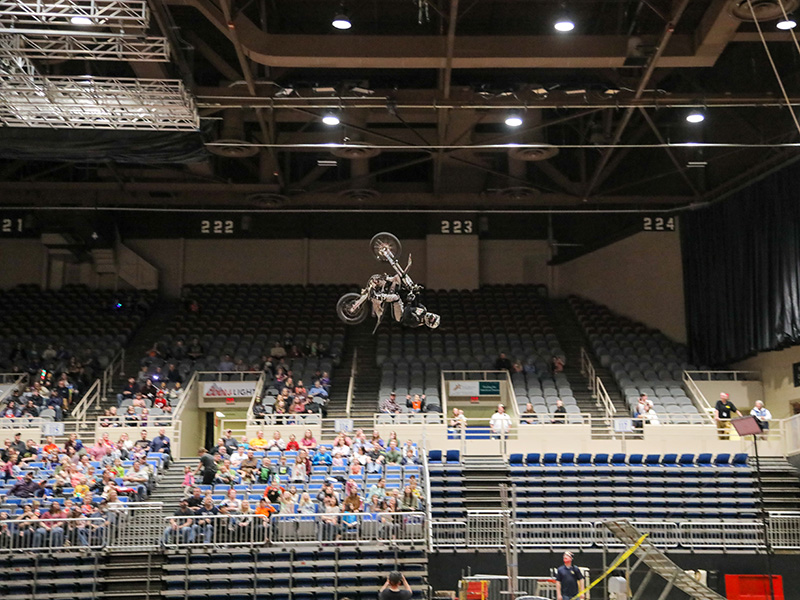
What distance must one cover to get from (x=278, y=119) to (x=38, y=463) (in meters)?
10.1

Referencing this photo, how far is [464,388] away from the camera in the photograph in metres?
27.9

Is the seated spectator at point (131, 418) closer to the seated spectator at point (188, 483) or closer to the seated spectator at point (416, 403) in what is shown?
the seated spectator at point (188, 483)

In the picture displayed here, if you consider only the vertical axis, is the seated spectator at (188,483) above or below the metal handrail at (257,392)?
below

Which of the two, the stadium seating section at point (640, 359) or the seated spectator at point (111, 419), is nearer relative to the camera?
the seated spectator at point (111, 419)

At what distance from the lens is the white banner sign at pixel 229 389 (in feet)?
89.6

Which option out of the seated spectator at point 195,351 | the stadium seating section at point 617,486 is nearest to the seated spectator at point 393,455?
the stadium seating section at point 617,486

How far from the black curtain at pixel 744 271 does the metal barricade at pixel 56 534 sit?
16386 mm

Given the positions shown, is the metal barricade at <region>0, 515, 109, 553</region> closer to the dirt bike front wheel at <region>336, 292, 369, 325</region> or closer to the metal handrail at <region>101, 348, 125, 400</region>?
the dirt bike front wheel at <region>336, 292, 369, 325</region>

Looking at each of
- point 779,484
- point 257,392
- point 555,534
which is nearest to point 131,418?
point 257,392

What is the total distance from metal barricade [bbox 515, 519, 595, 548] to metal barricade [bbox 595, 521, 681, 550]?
323 mm

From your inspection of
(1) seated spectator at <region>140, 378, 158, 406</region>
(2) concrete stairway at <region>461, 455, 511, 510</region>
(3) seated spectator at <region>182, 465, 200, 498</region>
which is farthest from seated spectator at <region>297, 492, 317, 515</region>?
(1) seated spectator at <region>140, 378, 158, 406</region>

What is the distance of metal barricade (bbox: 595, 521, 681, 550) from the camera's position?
1962 cm

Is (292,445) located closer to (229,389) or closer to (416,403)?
(416,403)

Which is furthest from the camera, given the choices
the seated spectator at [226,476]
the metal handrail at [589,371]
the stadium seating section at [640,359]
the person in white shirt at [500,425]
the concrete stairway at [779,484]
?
the metal handrail at [589,371]
